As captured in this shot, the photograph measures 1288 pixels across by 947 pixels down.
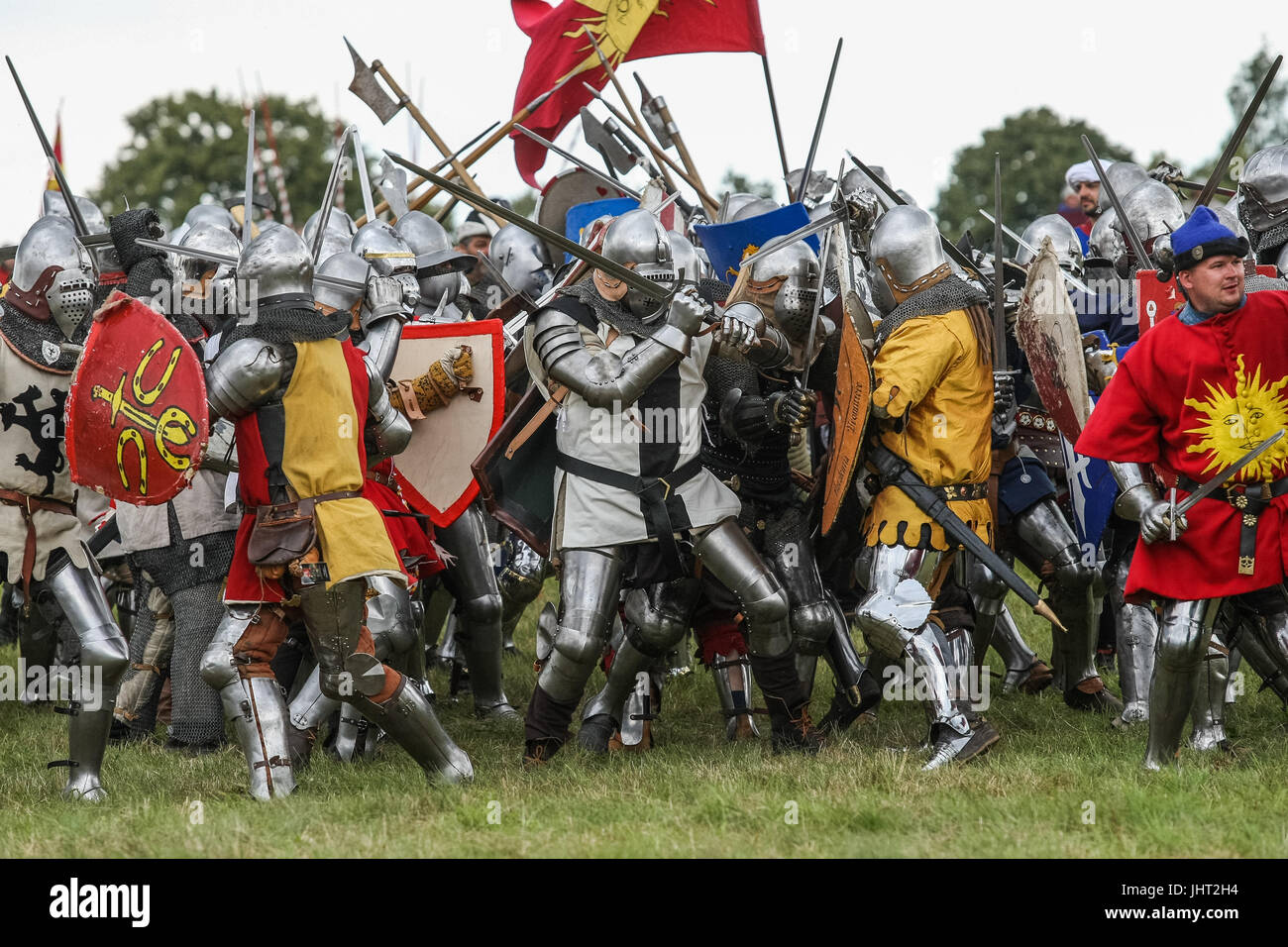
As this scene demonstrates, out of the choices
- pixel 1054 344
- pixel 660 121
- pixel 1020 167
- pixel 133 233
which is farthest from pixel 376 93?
pixel 1020 167

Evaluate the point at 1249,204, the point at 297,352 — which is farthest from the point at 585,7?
the point at 297,352

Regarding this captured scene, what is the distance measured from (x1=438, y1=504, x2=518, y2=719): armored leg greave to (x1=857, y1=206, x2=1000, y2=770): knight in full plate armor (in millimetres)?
1885

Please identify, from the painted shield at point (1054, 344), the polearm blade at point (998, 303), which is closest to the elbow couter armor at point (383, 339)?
the polearm blade at point (998, 303)

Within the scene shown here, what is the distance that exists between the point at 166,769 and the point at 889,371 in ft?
9.93

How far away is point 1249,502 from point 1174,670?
58 cm

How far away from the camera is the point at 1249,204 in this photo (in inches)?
268

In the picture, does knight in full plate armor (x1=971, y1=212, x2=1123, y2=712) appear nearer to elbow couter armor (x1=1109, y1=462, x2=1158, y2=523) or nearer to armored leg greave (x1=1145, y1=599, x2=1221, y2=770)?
elbow couter armor (x1=1109, y1=462, x2=1158, y2=523)

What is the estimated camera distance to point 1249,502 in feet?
17.0

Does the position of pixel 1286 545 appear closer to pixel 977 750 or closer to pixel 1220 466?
pixel 1220 466

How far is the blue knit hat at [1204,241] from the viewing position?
509 centimetres

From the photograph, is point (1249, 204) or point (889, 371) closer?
point (889, 371)

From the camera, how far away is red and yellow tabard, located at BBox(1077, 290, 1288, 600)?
5133 mm

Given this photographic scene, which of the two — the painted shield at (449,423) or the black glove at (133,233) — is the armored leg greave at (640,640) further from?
the black glove at (133,233)

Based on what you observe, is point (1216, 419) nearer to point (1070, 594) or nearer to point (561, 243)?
point (1070, 594)
